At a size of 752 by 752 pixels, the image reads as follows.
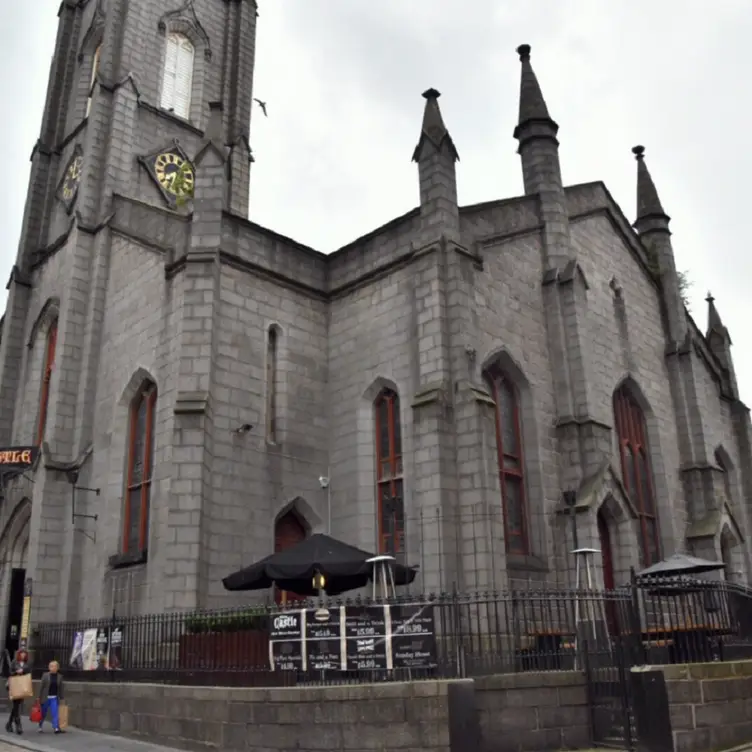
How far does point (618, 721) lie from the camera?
1172 centimetres

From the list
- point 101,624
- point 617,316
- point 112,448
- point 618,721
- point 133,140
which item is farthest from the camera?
point 133,140

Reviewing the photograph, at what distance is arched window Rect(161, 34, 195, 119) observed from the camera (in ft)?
99.6

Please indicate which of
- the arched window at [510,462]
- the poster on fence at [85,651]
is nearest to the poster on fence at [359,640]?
the poster on fence at [85,651]

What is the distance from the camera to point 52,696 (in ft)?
49.6

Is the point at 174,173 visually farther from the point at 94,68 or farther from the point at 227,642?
the point at 227,642

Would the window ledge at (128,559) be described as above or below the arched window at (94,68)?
below

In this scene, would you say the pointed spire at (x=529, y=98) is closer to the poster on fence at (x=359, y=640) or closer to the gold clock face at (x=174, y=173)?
the gold clock face at (x=174, y=173)

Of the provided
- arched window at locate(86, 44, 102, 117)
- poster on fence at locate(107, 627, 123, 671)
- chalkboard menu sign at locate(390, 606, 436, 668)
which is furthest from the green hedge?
arched window at locate(86, 44, 102, 117)

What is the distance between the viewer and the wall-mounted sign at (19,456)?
21906 millimetres

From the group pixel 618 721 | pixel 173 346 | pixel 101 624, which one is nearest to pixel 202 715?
pixel 101 624

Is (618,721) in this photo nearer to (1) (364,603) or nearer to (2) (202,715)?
(1) (364,603)

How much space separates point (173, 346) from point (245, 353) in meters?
1.81

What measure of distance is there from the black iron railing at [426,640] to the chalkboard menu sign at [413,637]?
0.01 metres

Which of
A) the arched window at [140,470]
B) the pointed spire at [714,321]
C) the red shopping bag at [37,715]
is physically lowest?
the red shopping bag at [37,715]
